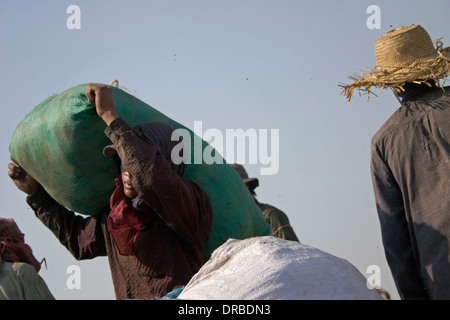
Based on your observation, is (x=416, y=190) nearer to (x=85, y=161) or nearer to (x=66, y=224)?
(x=85, y=161)

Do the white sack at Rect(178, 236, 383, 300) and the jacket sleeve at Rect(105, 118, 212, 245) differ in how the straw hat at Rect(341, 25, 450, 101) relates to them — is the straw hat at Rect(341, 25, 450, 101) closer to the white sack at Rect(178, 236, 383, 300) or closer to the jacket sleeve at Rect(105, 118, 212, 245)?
the jacket sleeve at Rect(105, 118, 212, 245)

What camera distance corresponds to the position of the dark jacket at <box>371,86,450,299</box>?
11.3 feet

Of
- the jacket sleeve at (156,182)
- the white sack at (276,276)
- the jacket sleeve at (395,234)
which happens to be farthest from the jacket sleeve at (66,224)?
the white sack at (276,276)

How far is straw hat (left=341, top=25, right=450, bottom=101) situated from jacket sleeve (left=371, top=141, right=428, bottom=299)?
39 centimetres

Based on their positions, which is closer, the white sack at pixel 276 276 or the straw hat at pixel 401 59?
the white sack at pixel 276 276

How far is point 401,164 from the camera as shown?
359 cm

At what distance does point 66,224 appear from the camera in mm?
4781

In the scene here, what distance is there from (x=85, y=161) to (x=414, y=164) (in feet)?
6.46

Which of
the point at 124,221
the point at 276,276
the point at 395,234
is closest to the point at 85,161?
the point at 124,221

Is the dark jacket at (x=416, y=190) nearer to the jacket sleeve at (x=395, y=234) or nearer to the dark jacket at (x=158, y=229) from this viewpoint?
the jacket sleeve at (x=395, y=234)

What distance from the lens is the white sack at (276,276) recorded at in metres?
2.03

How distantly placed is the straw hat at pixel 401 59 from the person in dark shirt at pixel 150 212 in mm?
1069
